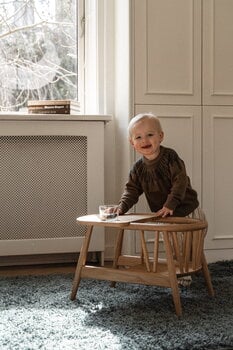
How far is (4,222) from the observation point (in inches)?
99.2

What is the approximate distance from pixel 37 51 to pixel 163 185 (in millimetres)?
1301

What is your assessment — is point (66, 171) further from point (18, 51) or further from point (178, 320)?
point (178, 320)

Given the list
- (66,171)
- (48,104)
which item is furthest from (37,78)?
(66,171)

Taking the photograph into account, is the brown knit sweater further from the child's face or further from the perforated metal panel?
the perforated metal panel

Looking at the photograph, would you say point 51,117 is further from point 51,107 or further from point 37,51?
point 37,51

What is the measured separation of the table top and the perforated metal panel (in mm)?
670

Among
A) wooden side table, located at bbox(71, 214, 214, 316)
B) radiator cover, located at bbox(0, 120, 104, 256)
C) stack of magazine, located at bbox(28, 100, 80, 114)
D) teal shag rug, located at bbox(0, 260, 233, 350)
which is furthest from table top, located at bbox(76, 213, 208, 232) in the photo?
stack of magazine, located at bbox(28, 100, 80, 114)

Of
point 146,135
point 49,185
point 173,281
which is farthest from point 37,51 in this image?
point 173,281

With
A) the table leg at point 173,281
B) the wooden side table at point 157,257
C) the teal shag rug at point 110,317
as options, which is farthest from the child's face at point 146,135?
the teal shag rug at point 110,317

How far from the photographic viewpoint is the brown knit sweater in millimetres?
2014

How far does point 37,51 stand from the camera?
2.91 meters

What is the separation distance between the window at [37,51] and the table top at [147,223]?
49.1 inches

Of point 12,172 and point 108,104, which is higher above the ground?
point 108,104

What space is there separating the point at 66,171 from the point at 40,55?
2.59 ft
